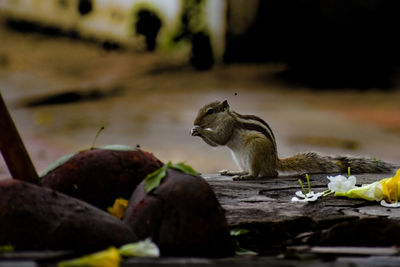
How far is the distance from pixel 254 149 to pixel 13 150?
330 centimetres

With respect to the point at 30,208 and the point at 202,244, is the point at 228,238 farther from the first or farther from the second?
the point at 30,208

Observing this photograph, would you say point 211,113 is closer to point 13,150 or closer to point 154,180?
point 154,180

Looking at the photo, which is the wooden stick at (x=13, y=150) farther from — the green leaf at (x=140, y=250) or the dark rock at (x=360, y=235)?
the dark rock at (x=360, y=235)

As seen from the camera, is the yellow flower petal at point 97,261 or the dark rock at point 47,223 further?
the dark rock at point 47,223

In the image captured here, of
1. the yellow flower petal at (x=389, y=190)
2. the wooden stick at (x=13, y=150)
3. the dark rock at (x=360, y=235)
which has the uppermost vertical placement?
the wooden stick at (x=13, y=150)

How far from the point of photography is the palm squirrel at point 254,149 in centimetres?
556

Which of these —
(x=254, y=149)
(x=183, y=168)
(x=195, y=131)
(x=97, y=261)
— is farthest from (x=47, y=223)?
(x=195, y=131)

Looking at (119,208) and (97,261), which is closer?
(97,261)

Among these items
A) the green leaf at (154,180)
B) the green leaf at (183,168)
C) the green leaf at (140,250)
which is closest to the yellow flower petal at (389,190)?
the green leaf at (183,168)

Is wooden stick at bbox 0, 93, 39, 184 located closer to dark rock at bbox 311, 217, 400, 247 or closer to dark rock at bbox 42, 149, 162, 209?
dark rock at bbox 42, 149, 162, 209

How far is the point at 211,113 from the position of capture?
5.81 m

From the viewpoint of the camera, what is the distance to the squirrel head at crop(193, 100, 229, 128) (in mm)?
5789

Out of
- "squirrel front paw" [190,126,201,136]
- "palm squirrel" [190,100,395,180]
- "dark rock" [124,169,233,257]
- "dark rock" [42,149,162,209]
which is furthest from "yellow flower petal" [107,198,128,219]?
"squirrel front paw" [190,126,201,136]

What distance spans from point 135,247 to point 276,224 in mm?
1490
